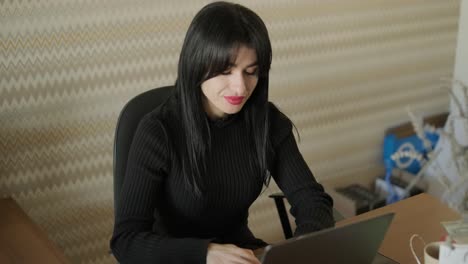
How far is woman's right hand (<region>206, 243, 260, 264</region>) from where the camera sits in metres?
1.11

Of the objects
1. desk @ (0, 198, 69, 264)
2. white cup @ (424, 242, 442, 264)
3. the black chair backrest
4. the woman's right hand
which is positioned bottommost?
desk @ (0, 198, 69, 264)

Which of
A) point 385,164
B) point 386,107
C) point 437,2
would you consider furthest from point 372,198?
point 437,2

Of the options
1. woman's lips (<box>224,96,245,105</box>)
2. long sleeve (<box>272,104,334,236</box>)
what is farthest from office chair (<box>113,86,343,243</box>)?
long sleeve (<box>272,104,334,236</box>)

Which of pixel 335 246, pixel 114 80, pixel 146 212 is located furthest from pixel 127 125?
pixel 335 246

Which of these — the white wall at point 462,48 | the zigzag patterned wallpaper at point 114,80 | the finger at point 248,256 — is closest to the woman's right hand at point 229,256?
the finger at point 248,256

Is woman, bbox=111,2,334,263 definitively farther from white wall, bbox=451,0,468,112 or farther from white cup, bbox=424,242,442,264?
white wall, bbox=451,0,468,112

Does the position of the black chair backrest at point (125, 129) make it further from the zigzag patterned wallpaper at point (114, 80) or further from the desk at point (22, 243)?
the zigzag patterned wallpaper at point (114, 80)

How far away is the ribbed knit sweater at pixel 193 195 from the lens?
1.21 metres

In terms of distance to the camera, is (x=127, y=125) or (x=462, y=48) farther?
(x=462, y=48)

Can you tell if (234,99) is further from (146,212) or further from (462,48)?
(462,48)

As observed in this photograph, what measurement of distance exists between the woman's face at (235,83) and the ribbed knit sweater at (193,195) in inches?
4.4

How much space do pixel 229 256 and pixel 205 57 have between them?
0.46 m

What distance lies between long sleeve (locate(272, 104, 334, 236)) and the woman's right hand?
272 millimetres

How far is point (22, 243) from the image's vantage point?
1.32 meters
